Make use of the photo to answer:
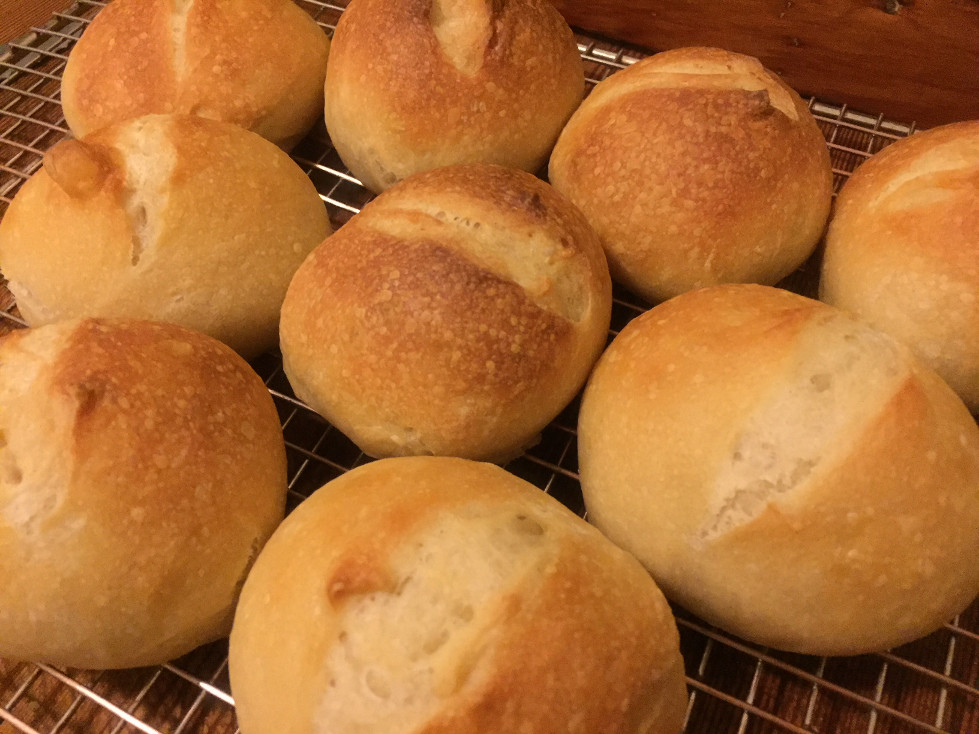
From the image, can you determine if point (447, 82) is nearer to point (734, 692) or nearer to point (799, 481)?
point (799, 481)

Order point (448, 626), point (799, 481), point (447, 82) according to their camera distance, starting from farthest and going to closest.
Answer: point (447, 82)
point (799, 481)
point (448, 626)

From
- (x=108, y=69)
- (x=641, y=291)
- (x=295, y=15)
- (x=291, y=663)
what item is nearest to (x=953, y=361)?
(x=641, y=291)

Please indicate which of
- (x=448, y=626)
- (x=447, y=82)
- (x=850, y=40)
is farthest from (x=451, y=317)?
(x=850, y=40)

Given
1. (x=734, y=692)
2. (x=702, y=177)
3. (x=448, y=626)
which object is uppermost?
(x=702, y=177)

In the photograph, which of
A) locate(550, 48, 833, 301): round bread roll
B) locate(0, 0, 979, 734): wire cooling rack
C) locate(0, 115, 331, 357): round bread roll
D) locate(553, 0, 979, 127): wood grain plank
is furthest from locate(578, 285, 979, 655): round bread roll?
locate(553, 0, 979, 127): wood grain plank

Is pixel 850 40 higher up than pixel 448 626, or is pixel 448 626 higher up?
pixel 850 40

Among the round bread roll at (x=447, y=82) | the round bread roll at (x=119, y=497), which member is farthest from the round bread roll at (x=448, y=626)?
the round bread roll at (x=447, y=82)

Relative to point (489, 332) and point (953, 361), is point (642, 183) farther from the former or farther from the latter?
point (953, 361)

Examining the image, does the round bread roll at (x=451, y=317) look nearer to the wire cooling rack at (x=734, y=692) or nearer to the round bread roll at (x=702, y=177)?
the round bread roll at (x=702, y=177)
